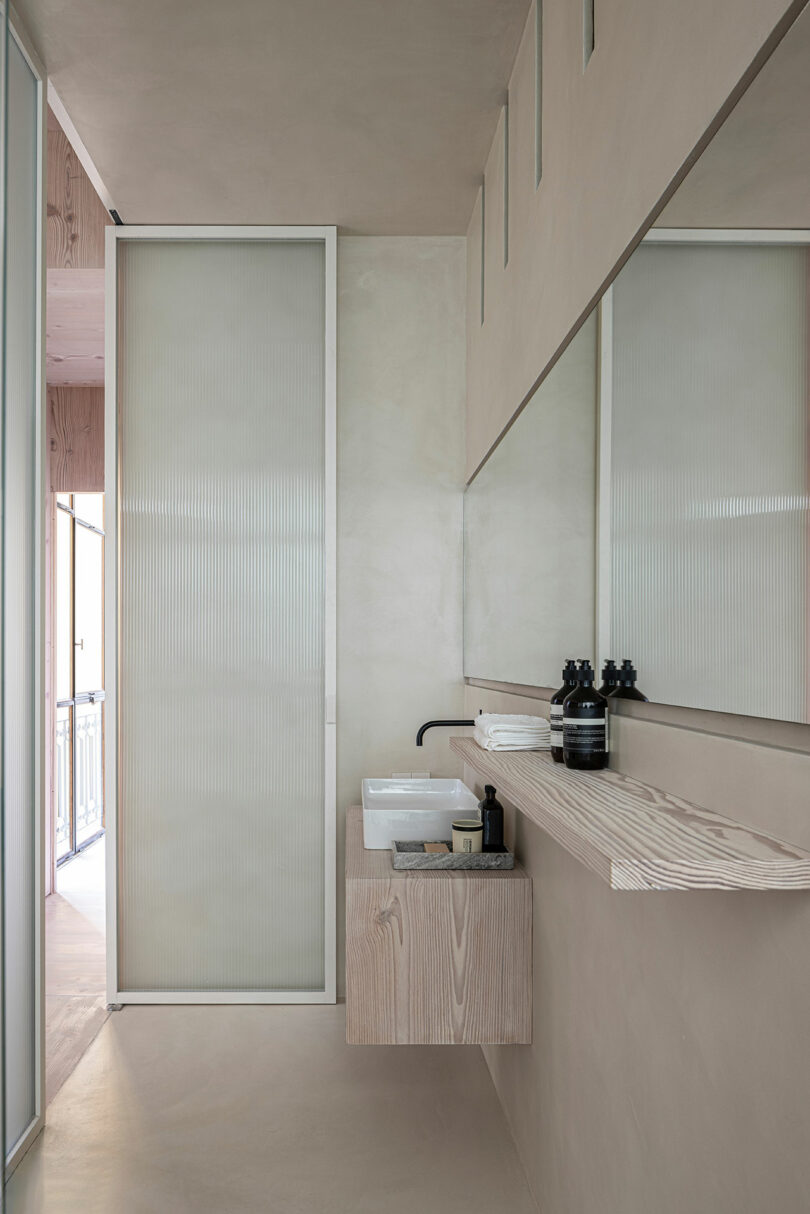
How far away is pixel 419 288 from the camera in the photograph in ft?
11.7

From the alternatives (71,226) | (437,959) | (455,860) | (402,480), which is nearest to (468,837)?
(455,860)

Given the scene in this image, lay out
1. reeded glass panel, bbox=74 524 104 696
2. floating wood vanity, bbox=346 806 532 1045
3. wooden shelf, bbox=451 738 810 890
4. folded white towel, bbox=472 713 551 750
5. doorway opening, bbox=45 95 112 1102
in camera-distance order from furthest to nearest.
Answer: reeded glass panel, bbox=74 524 104 696 → doorway opening, bbox=45 95 112 1102 → floating wood vanity, bbox=346 806 532 1045 → folded white towel, bbox=472 713 551 750 → wooden shelf, bbox=451 738 810 890

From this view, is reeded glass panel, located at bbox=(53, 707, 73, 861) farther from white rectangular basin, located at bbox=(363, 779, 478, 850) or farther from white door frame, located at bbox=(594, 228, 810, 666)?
white door frame, located at bbox=(594, 228, 810, 666)

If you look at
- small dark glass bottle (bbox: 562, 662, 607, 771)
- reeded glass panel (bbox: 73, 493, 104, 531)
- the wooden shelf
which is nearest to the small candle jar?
small dark glass bottle (bbox: 562, 662, 607, 771)

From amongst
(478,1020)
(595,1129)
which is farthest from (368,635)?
(595,1129)

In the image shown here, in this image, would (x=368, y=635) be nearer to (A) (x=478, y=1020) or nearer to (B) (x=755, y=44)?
(A) (x=478, y=1020)

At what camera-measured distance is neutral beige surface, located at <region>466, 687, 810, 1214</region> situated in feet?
3.31

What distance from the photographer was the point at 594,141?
1.68 m

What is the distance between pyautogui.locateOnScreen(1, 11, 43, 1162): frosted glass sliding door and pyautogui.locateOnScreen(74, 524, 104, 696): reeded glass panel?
371 centimetres

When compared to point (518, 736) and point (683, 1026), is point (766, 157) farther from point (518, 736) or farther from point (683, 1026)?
point (518, 736)

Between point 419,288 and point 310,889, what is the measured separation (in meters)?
2.18

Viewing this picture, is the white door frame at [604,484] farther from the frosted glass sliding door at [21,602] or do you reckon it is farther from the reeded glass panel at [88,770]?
the reeded glass panel at [88,770]

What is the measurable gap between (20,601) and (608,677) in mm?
1446

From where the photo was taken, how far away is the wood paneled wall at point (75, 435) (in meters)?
5.50
